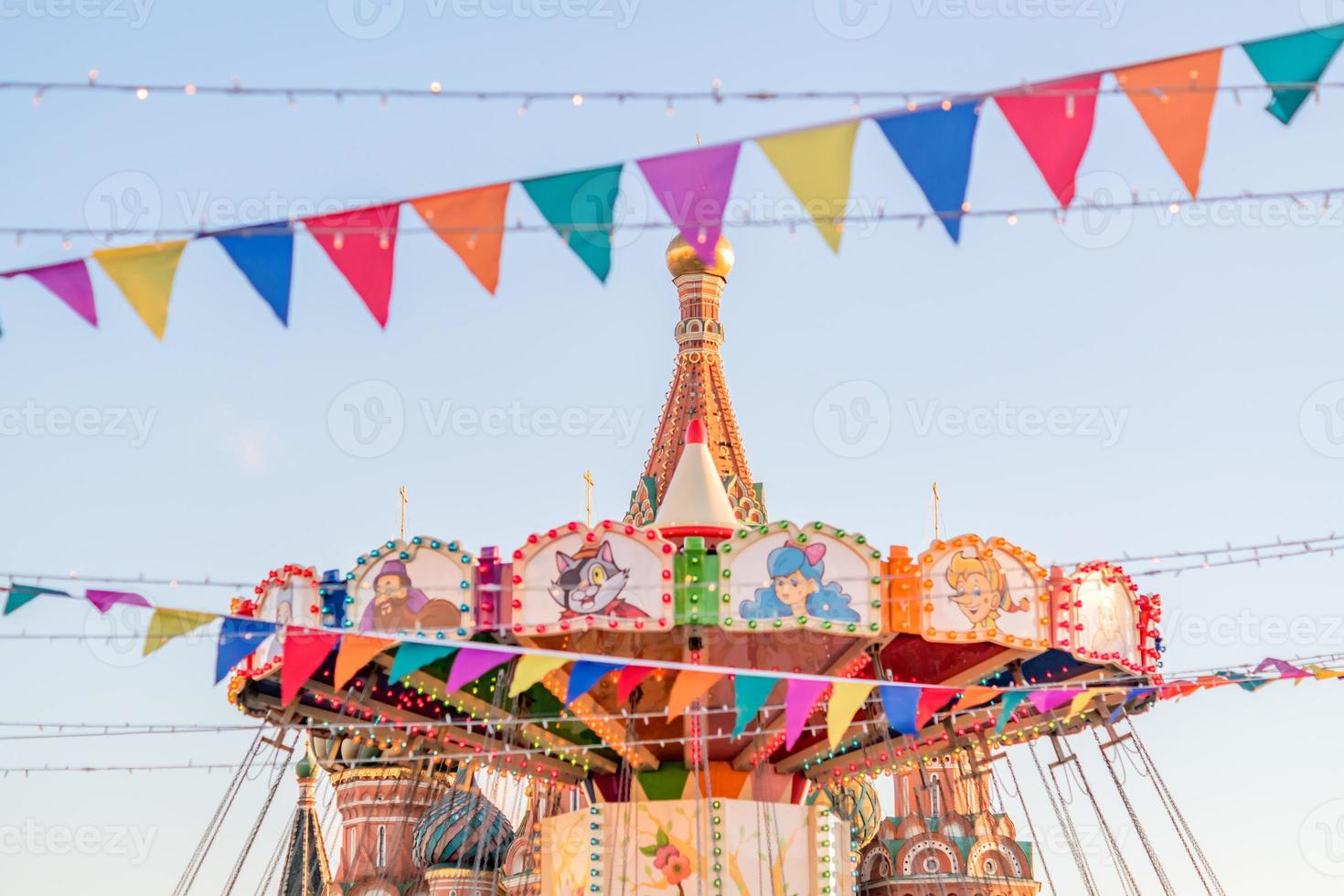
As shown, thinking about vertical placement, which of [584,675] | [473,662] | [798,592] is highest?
[798,592]

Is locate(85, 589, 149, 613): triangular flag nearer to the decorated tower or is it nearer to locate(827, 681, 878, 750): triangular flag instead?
locate(827, 681, 878, 750): triangular flag

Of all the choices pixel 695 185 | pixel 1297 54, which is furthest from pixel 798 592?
pixel 1297 54

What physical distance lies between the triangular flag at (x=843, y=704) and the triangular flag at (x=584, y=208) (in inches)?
183

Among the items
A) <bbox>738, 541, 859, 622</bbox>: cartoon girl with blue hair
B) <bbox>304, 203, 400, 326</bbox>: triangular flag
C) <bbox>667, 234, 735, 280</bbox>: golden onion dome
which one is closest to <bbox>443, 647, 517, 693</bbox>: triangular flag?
<bbox>738, 541, 859, 622</bbox>: cartoon girl with blue hair

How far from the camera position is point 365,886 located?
4838 centimetres

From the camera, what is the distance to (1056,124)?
877 centimetres

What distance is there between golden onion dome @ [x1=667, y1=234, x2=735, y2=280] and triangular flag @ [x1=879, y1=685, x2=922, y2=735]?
11892 millimetres

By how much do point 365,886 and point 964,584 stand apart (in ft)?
119

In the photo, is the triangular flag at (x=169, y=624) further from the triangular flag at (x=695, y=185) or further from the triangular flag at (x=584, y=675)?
the triangular flag at (x=695, y=185)

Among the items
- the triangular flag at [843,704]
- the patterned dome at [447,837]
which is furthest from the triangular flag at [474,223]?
the patterned dome at [447,837]

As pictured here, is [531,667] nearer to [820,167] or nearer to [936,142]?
[820,167]

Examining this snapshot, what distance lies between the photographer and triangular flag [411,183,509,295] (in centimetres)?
912

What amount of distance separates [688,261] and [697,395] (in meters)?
1.82

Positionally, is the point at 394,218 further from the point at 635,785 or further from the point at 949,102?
the point at 635,785
